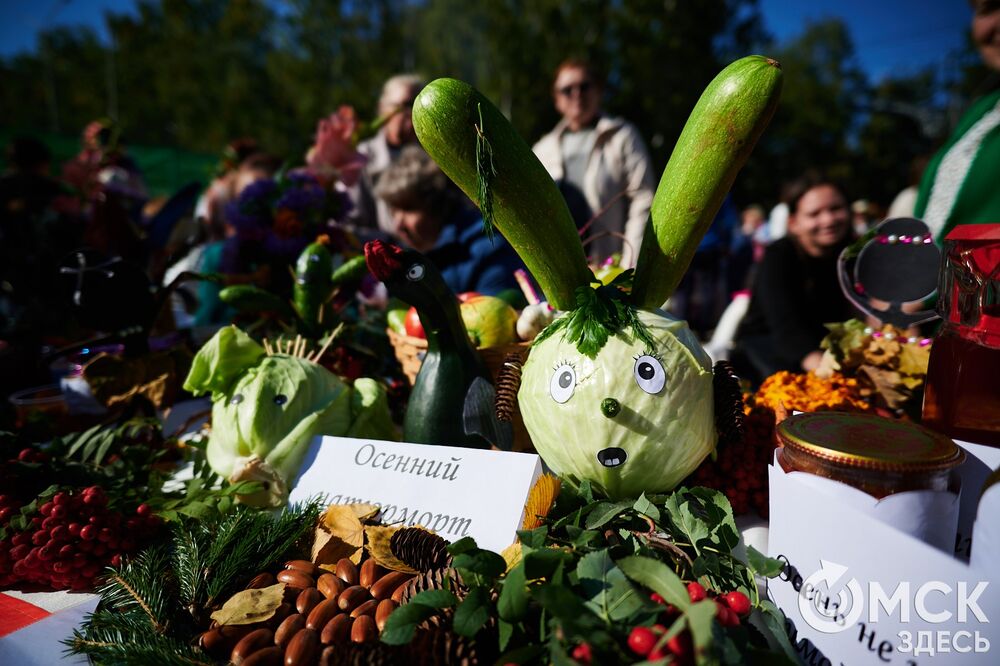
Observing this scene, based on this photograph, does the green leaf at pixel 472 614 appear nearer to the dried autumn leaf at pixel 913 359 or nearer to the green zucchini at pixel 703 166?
the green zucchini at pixel 703 166

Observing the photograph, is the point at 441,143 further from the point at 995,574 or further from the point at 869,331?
the point at 869,331

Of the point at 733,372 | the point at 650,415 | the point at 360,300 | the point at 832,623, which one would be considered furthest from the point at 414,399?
the point at 360,300

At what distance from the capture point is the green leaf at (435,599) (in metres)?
0.64

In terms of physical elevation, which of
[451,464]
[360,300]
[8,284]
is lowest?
[451,464]

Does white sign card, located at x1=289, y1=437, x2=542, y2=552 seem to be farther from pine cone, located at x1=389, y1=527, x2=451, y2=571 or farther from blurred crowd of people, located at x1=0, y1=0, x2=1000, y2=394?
blurred crowd of people, located at x1=0, y1=0, x2=1000, y2=394

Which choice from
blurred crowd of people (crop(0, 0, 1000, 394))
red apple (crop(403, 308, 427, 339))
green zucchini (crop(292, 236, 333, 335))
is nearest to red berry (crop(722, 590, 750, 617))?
blurred crowd of people (crop(0, 0, 1000, 394))

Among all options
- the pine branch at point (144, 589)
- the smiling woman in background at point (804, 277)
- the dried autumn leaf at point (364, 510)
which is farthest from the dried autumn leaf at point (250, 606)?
the smiling woman in background at point (804, 277)

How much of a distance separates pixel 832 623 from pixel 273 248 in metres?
1.59

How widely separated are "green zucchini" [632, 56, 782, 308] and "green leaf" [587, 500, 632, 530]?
0.34m

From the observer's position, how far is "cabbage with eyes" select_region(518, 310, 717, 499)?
0.86 m

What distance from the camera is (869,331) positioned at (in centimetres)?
119

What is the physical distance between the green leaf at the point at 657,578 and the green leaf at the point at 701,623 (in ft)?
0.23

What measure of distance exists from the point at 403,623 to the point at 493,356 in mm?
679

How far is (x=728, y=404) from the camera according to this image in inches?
35.9
